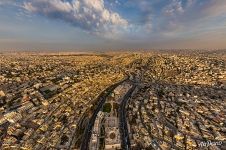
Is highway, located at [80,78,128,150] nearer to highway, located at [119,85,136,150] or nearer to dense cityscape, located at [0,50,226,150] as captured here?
dense cityscape, located at [0,50,226,150]

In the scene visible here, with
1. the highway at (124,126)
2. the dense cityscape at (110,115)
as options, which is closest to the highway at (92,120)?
the dense cityscape at (110,115)

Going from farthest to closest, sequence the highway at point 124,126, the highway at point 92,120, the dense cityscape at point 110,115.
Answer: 1. the highway at point 92,120
2. the dense cityscape at point 110,115
3. the highway at point 124,126

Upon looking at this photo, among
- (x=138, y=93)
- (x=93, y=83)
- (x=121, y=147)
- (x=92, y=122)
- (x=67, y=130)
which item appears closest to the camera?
(x=121, y=147)

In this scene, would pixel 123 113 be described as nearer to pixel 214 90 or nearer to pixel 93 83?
pixel 93 83

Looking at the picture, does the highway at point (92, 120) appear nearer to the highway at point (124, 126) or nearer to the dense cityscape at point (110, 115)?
the dense cityscape at point (110, 115)

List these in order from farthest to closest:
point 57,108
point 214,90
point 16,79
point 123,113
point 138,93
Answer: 1. point 16,79
2. point 214,90
3. point 138,93
4. point 57,108
5. point 123,113

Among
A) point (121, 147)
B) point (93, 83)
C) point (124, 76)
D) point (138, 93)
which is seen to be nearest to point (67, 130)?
point (121, 147)

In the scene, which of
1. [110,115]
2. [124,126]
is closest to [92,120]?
[110,115]

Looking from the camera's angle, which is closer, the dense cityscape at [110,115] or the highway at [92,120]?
the dense cityscape at [110,115]

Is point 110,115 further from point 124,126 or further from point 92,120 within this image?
point 124,126

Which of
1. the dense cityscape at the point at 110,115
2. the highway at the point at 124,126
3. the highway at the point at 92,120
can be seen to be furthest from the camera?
the highway at the point at 92,120

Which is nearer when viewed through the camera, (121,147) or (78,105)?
(121,147)
